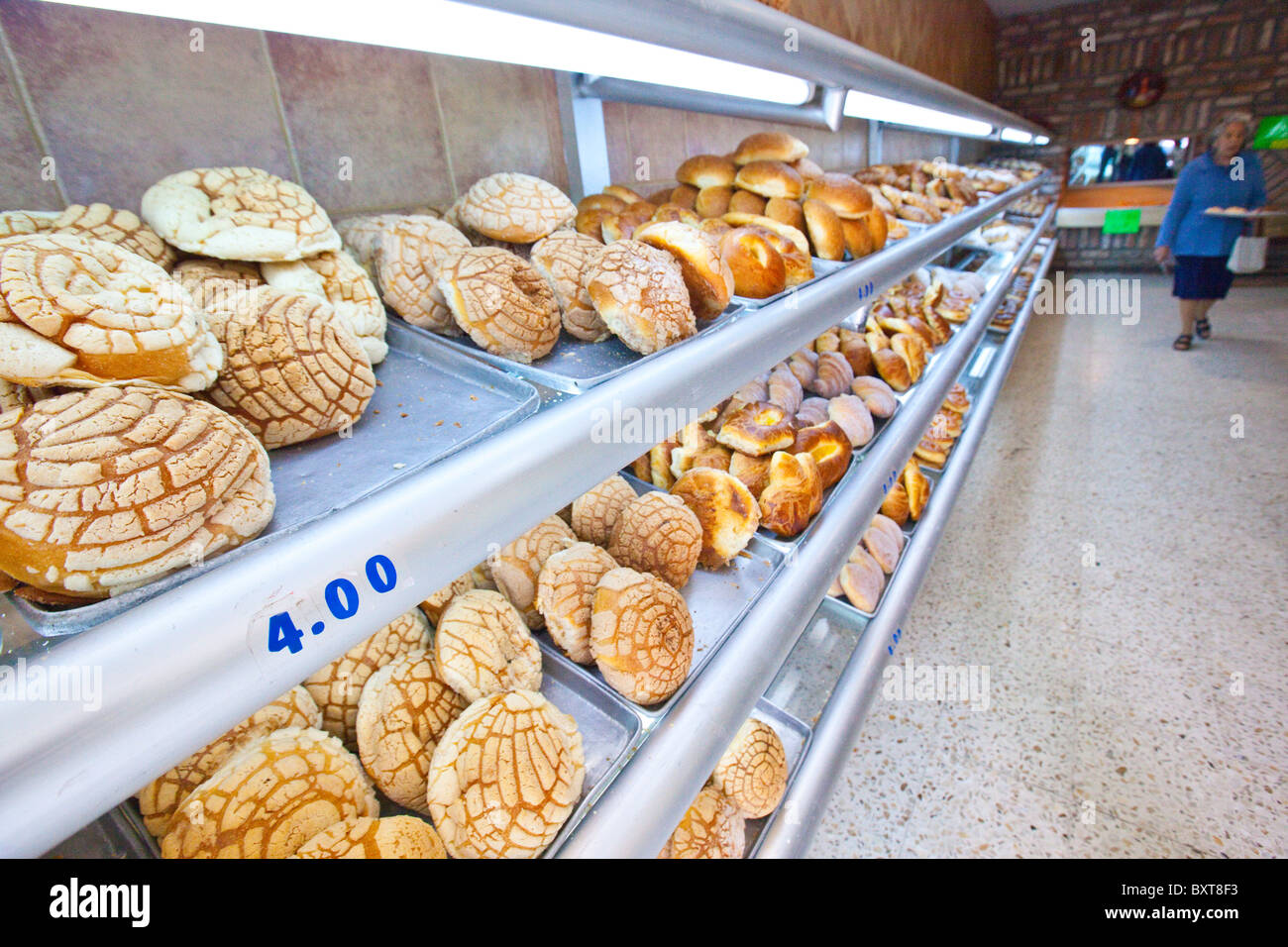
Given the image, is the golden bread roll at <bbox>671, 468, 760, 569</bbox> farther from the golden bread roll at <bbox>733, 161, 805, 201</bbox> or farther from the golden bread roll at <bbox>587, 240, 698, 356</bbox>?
the golden bread roll at <bbox>733, 161, 805, 201</bbox>

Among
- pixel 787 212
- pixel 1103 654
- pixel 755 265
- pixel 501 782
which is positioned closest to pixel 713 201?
pixel 787 212

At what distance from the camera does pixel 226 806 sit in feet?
1.97

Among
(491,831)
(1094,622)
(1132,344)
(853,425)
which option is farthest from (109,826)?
(1132,344)

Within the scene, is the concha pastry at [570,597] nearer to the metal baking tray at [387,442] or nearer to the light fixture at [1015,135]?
the metal baking tray at [387,442]

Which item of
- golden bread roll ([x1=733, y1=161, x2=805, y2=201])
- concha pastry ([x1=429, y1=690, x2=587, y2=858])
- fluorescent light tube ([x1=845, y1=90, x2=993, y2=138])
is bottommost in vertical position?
concha pastry ([x1=429, y1=690, x2=587, y2=858])

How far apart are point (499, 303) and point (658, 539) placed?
1.44ft

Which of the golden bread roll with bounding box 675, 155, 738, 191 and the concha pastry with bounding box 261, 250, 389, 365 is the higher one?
the golden bread roll with bounding box 675, 155, 738, 191

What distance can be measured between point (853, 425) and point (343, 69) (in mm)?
1289

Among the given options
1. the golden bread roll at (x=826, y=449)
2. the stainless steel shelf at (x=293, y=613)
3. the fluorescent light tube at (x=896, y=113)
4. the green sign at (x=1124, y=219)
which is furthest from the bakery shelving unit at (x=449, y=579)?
the green sign at (x=1124, y=219)

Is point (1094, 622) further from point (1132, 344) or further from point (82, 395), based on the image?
point (1132, 344)

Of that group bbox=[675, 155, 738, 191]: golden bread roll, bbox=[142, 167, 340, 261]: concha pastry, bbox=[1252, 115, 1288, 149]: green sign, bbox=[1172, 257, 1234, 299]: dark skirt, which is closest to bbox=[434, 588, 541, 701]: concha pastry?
bbox=[142, 167, 340, 261]: concha pastry

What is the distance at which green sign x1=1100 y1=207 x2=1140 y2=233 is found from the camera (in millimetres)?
6844

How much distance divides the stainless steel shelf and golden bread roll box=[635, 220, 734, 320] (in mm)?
189

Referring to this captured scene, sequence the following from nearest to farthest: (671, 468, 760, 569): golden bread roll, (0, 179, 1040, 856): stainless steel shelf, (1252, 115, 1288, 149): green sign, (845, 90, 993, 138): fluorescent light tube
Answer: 1. (0, 179, 1040, 856): stainless steel shelf
2. (671, 468, 760, 569): golden bread roll
3. (845, 90, 993, 138): fluorescent light tube
4. (1252, 115, 1288, 149): green sign
